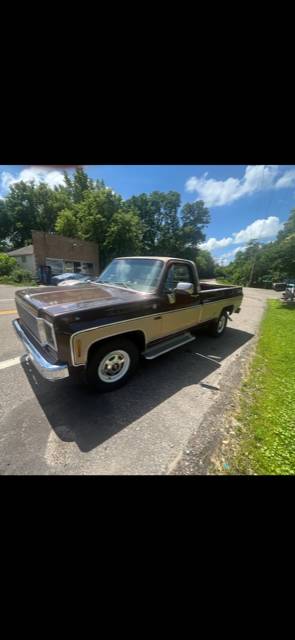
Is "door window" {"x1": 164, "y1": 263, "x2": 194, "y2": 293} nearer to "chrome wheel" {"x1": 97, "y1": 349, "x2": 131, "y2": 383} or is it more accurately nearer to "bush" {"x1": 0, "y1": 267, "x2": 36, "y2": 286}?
"chrome wheel" {"x1": 97, "y1": 349, "x2": 131, "y2": 383}

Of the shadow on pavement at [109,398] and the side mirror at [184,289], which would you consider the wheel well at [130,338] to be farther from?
the side mirror at [184,289]

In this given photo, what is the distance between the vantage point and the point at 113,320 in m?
2.57

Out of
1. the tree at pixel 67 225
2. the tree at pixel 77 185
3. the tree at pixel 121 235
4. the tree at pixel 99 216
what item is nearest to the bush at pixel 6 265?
the tree at pixel 67 225

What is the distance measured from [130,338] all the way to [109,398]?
0.86 m

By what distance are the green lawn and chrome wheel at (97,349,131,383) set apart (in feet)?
5.35

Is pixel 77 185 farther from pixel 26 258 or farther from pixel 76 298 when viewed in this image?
pixel 76 298

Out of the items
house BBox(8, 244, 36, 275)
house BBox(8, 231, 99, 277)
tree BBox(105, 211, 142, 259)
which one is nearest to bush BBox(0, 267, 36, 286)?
house BBox(8, 231, 99, 277)

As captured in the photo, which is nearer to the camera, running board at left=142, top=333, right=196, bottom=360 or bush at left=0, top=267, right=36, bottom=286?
running board at left=142, top=333, right=196, bottom=360

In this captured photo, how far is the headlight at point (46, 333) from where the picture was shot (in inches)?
90.2

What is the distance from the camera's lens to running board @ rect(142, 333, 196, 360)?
320 cm
